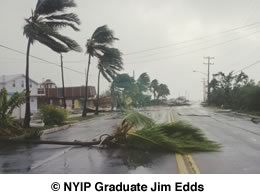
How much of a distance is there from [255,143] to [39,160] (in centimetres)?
724

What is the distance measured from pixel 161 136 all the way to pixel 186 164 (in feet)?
5.93

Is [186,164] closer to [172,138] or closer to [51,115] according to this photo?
[172,138]

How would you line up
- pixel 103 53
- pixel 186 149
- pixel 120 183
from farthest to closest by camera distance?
1. pixel 103 53
2. pixel 186 149
3. pixel 120 183

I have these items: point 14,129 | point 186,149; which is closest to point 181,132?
point 186,149

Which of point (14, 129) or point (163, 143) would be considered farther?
point (14, 129)

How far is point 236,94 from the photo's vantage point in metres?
61.6

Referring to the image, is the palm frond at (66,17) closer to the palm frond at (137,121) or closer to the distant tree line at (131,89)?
the distant tree line at (131,89)

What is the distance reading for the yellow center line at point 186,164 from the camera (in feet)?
27.1

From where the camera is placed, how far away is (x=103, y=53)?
40.9 m

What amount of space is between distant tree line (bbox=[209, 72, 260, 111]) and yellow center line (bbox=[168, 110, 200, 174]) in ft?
128

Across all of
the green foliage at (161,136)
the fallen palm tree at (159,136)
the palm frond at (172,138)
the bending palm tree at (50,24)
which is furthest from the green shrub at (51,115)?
the palm frond at (172,138)

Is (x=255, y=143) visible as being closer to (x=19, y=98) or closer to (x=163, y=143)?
(x=163, y=143)

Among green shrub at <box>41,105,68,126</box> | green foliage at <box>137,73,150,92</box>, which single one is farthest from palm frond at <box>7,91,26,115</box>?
green foliage at <box>137,73,150,92</box>

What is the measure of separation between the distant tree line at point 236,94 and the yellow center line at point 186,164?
39.1 metres
